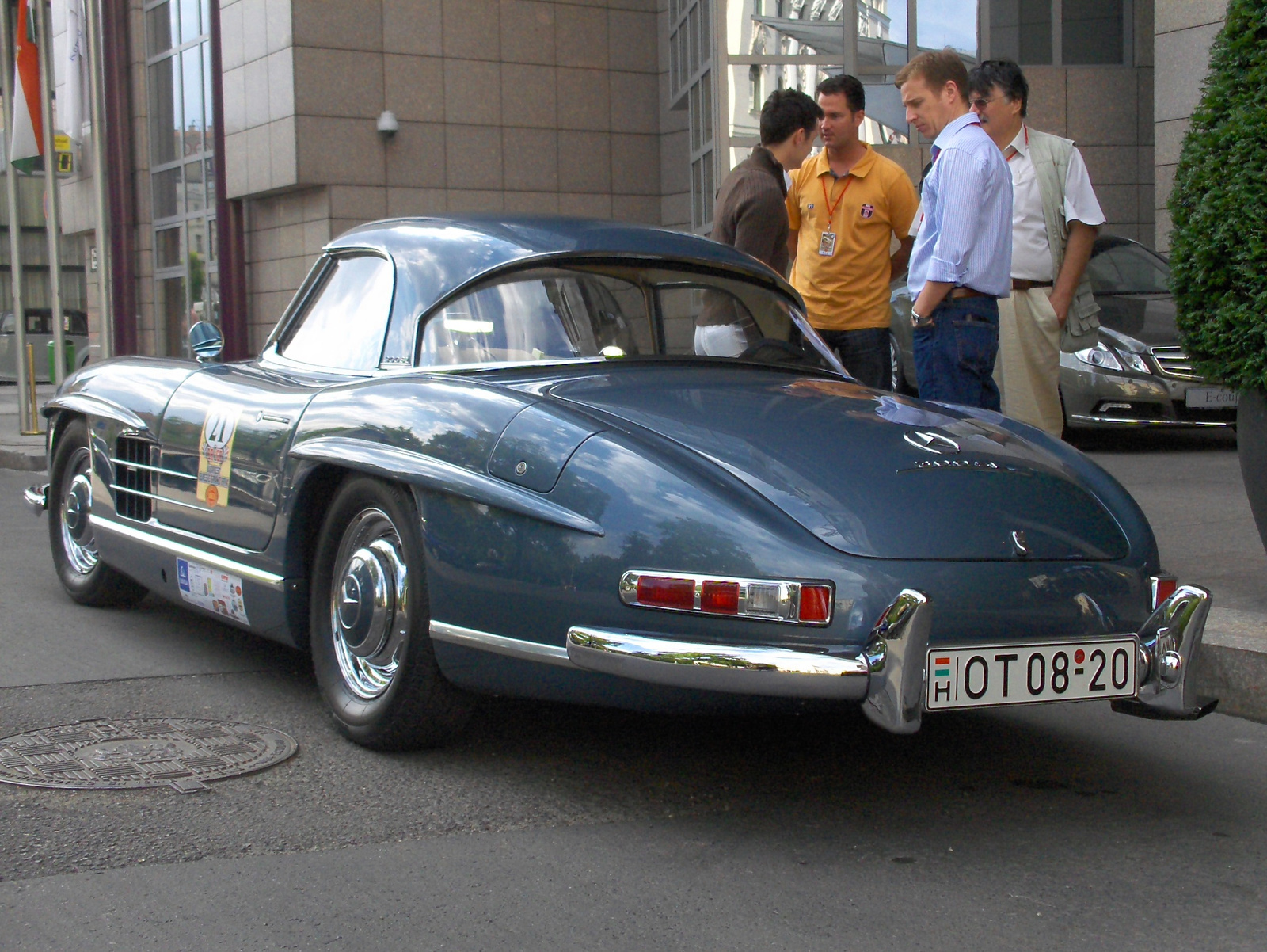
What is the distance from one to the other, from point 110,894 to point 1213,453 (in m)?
9.57

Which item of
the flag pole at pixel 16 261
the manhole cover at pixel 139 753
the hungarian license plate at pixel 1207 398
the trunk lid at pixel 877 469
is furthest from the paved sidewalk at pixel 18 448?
the hungarian license plate at pixel 1207 398

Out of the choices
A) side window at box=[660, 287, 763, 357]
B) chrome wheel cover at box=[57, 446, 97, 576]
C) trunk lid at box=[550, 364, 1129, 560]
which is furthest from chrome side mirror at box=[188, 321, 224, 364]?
trunk lid at box=[550, 364, 1129, 560]

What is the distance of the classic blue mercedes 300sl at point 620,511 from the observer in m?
3.12

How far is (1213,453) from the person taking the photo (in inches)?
429

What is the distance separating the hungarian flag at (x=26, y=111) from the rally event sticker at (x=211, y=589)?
1278 centimetres

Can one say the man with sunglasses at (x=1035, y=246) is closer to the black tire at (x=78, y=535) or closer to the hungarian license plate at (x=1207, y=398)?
the black tire at (x=78, y=535)

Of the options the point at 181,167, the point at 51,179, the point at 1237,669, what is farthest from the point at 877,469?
the point at 181,167

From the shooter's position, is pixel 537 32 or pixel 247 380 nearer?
pixel 247 380

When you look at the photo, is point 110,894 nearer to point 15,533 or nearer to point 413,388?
point 413,388

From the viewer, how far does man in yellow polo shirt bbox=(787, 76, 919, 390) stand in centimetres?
611

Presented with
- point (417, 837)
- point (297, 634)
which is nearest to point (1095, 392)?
point (297, 634)

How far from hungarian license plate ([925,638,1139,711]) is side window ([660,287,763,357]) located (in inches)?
56.3

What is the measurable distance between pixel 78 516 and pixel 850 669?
3.94 meters

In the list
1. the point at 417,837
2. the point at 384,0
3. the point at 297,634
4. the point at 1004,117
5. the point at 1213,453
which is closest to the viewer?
the point at 417,837
